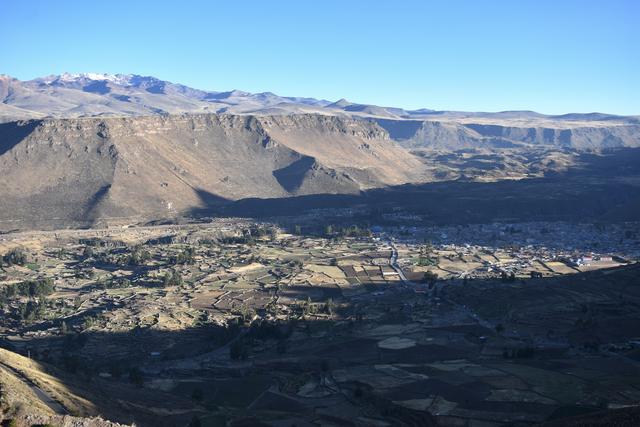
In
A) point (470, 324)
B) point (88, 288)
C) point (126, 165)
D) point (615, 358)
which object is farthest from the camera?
point (126, 165)

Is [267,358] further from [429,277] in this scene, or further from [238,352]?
[429,277]

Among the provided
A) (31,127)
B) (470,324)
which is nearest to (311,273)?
(470,324)

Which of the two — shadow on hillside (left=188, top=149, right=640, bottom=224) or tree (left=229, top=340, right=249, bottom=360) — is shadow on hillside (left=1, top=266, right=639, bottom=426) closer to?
tree (left=229, top=340, right=249, bottom=360)

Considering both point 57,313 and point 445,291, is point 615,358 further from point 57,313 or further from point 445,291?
point 57,313

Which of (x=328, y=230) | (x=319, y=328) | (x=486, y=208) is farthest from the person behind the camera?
(x=486, y=208)

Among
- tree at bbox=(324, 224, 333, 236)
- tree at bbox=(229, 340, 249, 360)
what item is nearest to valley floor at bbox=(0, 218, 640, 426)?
tree at bbox=(229, 340, 249, 360)

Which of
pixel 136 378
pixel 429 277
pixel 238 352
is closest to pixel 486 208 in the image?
pixel 429 277

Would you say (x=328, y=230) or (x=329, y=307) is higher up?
(x=328, y=230)

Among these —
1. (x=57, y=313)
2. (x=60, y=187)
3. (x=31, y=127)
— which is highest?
(x=31, y=127)

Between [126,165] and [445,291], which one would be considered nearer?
[445,291]
